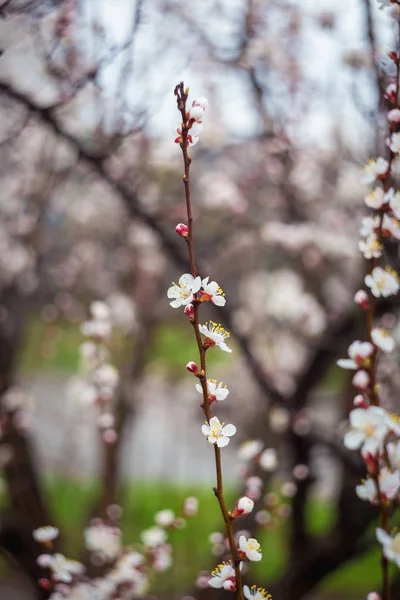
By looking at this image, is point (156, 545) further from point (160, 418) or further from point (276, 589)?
point (160, 418)

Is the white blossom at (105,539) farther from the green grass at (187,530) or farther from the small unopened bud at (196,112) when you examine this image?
the green grass at (187,530)

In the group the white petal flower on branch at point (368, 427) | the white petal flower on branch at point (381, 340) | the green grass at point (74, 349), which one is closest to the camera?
the white petal flower on branch at point (368, 427)

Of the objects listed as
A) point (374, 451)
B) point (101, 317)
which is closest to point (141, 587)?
point (101, 317)

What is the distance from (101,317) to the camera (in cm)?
177

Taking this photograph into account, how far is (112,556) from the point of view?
185 centimetres

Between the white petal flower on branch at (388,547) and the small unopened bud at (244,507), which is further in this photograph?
the small unopened bud at (244,507)

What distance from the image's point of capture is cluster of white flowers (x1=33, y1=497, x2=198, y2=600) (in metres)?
1.38

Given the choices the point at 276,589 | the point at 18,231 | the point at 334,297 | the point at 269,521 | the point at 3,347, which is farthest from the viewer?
the point at 334,297

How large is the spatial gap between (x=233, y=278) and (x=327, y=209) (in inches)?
41.8

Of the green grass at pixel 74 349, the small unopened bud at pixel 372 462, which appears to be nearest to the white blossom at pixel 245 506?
the small unopened bud at pixel 372 462

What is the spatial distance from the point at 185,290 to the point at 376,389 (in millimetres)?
365

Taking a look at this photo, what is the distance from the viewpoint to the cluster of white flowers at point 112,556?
1.38 m

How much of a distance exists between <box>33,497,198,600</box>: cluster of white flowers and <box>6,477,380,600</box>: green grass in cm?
198

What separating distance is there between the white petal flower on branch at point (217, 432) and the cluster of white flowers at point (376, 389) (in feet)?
0.62
